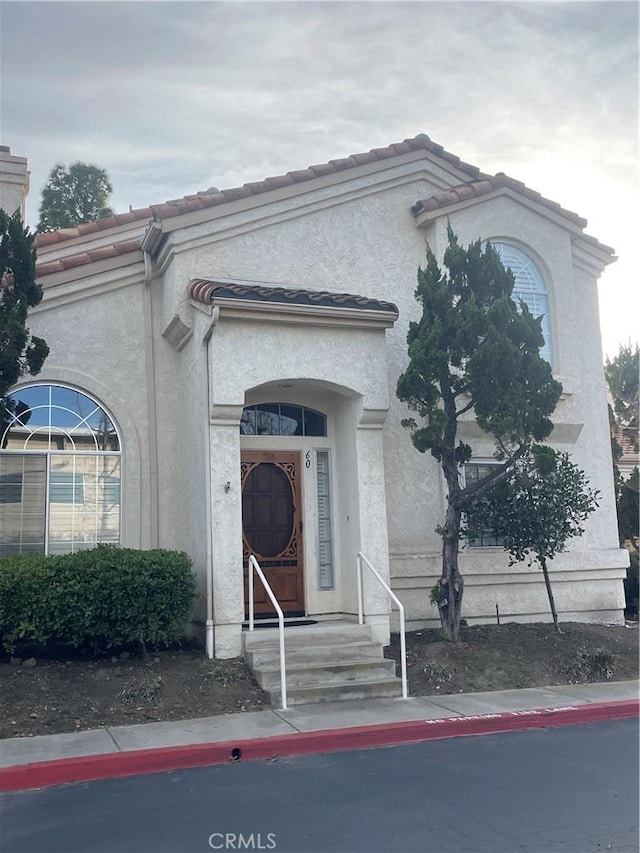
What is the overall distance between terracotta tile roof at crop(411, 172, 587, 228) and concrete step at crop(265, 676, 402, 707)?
283 inches

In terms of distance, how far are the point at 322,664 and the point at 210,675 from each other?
1.28 meters

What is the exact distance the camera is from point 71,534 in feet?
35.8

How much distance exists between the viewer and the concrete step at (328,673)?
365 inches

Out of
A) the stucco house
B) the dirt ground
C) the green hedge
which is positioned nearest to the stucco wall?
the stucco house

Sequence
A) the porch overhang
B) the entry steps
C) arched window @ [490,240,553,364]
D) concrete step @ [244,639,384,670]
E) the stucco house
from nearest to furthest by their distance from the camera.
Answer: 1. the entry steps
2. concrete step @ [244,639,384,670]
3. the porch overhang
4. the stucco house
5. arched window @ [490,240,553,364]

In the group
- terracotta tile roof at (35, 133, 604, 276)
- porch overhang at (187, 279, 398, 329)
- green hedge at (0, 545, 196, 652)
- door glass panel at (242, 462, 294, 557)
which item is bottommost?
green hedge at (0, 545, 196, 652)

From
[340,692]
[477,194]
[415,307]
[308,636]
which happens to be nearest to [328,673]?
[340,692]

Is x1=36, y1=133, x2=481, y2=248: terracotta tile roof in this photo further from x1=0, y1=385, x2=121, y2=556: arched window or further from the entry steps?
the entry steps

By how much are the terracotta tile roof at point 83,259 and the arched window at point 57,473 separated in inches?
60.7

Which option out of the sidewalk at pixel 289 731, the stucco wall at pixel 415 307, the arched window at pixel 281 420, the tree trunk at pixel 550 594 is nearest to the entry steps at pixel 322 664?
the sidewalk at pixel 289 731

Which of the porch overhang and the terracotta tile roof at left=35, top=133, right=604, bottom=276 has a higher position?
the terracotta tile roof at left=35, top=133, right=604, bottom=276

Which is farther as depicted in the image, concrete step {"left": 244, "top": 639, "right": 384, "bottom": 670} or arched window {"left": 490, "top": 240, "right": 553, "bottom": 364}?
arched window {"left": 490, "top": 240, "right": 553, "bottom": 364}

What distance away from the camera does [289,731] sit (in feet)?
25.8

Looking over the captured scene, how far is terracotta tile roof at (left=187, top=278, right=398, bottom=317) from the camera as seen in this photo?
33.9 ft
